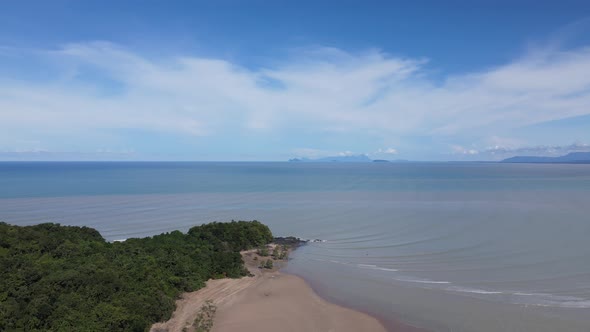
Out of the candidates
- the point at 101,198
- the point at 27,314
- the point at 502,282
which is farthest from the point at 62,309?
the point at 101,198

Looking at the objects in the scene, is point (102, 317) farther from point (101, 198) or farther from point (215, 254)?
point (101, 198)

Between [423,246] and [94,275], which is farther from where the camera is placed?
[423,246]

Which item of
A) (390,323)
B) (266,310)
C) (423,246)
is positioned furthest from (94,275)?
(423,246)

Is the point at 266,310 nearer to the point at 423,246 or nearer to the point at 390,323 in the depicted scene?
the point at 390,323

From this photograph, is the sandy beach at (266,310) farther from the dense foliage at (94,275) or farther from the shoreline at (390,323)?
the dense foliage at (94,275)

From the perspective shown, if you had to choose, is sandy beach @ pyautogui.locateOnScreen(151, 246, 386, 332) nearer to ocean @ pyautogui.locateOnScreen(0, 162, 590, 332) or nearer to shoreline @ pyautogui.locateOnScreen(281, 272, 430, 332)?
shoreline @ pyautogui.locateOnScreen(281, 272, 430, 332)

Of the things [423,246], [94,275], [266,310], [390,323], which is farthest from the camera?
[423,246]
